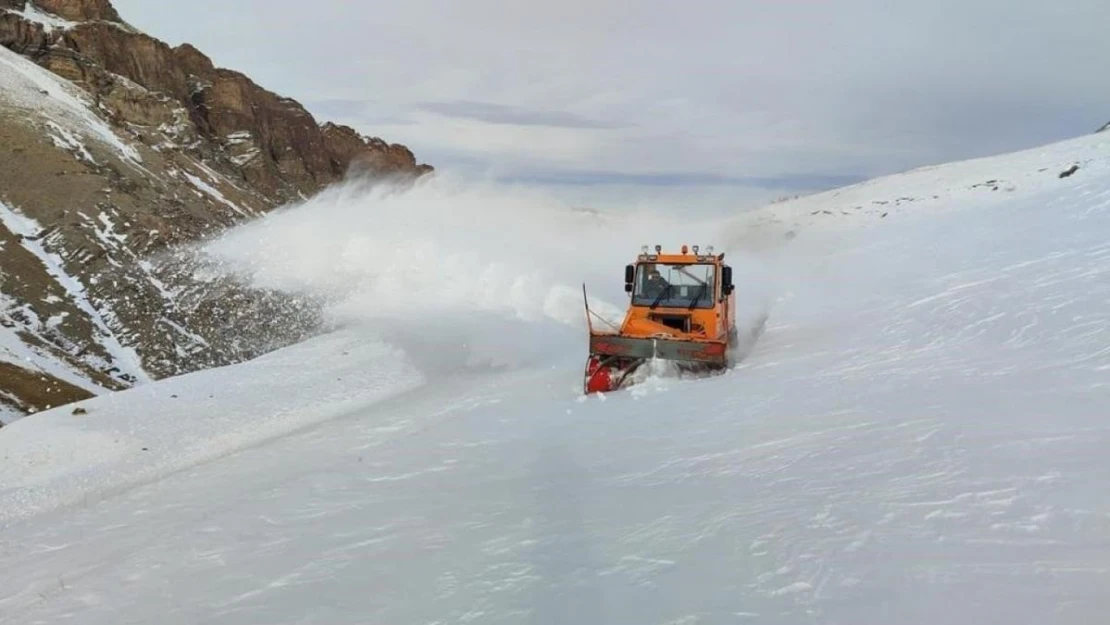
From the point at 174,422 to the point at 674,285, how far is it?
9.41 meters

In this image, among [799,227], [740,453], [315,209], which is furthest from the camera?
[799,227]

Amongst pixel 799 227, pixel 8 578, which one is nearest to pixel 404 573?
pixel 8 578

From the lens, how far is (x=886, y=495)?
5.20 m

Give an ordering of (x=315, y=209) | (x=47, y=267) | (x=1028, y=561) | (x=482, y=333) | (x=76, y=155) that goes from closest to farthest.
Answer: (x=1028, y=561)
(x=482, y=333)
(x=47, y=267)
(x=76, y=155)
(x=315, y=209)

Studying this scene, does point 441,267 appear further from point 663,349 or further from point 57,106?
point 57,106

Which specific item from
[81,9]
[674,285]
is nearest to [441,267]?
[674,285]

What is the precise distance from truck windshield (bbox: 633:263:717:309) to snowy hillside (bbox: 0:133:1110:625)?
1.81m

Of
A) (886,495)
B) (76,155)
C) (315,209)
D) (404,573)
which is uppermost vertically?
(76,155)

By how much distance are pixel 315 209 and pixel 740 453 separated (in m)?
31.0

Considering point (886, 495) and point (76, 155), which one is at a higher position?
point (76, 155)

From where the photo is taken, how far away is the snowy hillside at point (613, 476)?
4211 mm

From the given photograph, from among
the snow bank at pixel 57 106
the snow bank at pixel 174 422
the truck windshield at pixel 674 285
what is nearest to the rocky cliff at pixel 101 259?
the snow bank at pixel 57 106

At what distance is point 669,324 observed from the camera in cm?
1354

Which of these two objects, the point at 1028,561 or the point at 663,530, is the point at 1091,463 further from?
the point at 663,530
